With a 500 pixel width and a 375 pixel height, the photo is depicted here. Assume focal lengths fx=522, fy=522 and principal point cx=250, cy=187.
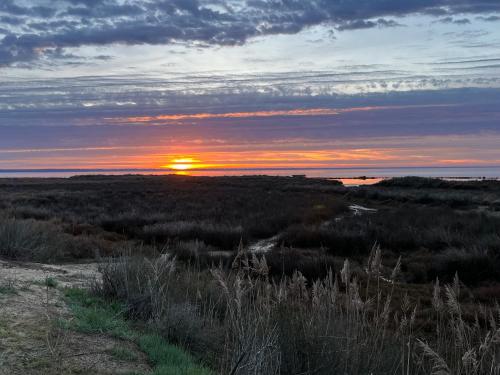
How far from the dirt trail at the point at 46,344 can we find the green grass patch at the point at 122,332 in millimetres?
93

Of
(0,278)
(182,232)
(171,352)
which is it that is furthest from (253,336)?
(182,232)

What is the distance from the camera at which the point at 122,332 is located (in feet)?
17.2

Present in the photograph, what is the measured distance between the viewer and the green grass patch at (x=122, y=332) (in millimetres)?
4376

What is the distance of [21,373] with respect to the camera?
12.7 ft

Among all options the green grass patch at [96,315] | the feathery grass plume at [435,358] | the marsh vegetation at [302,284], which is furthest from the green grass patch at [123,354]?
the feathery grass plume at [435,358]

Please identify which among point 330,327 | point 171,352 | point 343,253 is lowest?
point 343,253

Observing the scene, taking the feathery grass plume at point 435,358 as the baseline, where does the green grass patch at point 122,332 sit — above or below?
below

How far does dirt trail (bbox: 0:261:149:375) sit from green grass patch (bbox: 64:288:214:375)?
0.09 metres

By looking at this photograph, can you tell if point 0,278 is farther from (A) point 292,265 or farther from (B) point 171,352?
(A) point 292,265

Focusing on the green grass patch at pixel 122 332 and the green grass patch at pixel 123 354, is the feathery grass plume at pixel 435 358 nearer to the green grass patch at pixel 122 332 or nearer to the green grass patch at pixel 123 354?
the green grass patch at pixel 122 332

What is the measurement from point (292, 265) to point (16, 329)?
7.94 meters

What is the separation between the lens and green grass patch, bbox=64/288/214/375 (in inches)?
172

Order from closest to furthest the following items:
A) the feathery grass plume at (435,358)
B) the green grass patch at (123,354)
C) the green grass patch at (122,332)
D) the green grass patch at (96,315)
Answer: the feathery grass plume at (435,358) < the green grass patch at (122,332) < the green grass patch at (123,354) < the green grass patch at (96,315)

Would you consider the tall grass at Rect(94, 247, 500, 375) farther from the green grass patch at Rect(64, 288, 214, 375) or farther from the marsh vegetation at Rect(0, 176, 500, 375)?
the green grass patch at Rect(64, 288, 214, 375)
